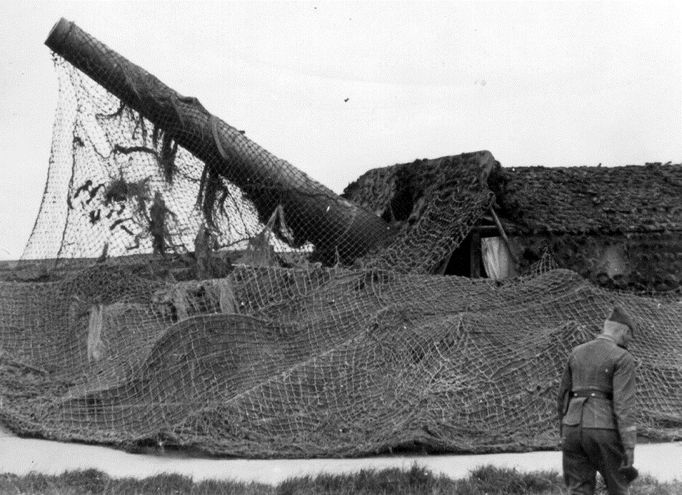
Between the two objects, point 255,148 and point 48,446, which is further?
point 255,148

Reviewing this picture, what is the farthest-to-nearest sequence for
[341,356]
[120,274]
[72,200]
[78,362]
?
1. [72,200]
2. [120,274]
3. [78,362]
4. [341,356]

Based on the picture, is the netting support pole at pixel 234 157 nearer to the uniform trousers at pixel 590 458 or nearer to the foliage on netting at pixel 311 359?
the foliage on netting at pixel 311 359

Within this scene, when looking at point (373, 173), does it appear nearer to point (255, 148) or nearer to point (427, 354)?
point (255, 148)

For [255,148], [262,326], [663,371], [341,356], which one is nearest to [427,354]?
[341,356]

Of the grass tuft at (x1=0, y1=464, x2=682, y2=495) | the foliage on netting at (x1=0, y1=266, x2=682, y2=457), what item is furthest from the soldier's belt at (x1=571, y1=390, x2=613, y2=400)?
the foliage on netting at (x1=0, y1=266, x2=682, y2=457)

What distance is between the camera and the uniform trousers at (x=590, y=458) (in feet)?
23.1

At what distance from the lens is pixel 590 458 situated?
23.5ft

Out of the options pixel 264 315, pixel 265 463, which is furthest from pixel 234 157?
pixel 265 463

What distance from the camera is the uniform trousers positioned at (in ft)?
23.1

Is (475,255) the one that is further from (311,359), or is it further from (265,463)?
(265,463)

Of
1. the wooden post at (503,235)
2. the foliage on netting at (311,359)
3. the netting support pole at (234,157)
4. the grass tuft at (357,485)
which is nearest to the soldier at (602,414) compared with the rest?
the grass tuft at (357,485)

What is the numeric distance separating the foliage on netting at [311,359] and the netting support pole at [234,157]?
2.27 m

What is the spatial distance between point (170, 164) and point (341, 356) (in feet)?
15.7

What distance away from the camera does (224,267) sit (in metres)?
14.4
